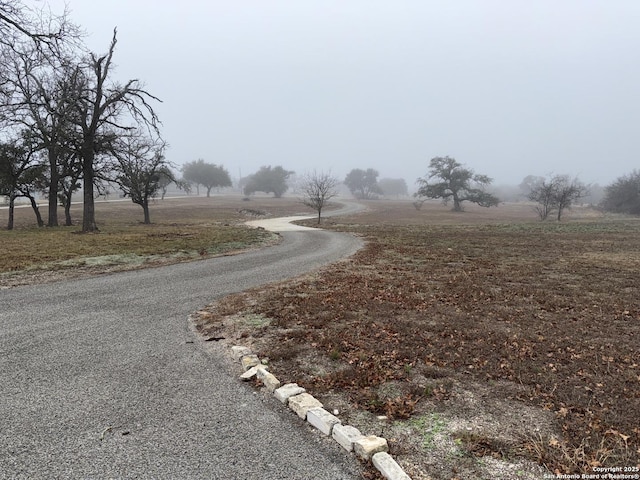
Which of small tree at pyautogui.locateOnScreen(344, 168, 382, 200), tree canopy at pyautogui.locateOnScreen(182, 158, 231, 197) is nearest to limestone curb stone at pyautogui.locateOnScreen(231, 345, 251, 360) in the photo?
tree canopy at pyautogui.locateOnScreen(182, 158, 231, 197)

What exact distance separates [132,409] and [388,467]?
284 centimetres

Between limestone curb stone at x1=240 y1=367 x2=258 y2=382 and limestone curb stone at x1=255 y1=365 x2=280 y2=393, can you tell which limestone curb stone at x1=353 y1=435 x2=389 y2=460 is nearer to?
limestone curb stone at x1=255 y1=365 x2=280 y2=393

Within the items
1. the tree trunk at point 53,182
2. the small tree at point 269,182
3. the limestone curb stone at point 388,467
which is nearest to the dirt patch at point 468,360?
the limestone curb stone at point 388,467

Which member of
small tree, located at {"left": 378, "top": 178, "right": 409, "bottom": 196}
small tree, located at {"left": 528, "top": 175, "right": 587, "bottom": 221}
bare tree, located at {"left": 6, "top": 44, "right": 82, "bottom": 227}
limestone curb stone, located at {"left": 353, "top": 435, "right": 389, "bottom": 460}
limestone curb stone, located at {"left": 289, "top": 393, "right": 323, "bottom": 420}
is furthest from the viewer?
small tree, located at {"left": 378, "top": 178, "right": 409, "bottom": 196}

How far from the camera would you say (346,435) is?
137 inches

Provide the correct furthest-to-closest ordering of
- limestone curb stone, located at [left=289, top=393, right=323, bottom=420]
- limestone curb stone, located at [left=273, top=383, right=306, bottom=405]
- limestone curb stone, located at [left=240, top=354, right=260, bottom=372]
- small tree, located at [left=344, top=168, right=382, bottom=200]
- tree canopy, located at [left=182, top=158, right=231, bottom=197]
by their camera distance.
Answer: small tree, located at [left=344, top=168, right=382, bottom=200] < tree canopy, located at [left=182, top=158, right=231, bottom=197] < limestone curb stone, located at [left=240, top=354, right=260, bottom=372] < limestone curb stone, located at [left=273, top=383, right=306, bottom=405] < limestone curb stone, located at [left=289, top=393, right=323, bottom=420]

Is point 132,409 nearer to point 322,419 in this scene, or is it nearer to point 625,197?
point 322,419

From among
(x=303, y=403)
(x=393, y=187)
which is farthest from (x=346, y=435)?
(x=393, y=187)

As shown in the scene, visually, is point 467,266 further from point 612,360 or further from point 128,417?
point 128,417

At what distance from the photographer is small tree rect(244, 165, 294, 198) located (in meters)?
112

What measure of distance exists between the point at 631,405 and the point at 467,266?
10.1m

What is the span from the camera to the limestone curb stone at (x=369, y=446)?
3268 mm

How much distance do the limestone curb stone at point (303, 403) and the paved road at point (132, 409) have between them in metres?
0.09

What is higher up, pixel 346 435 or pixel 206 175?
pixel 206 175
